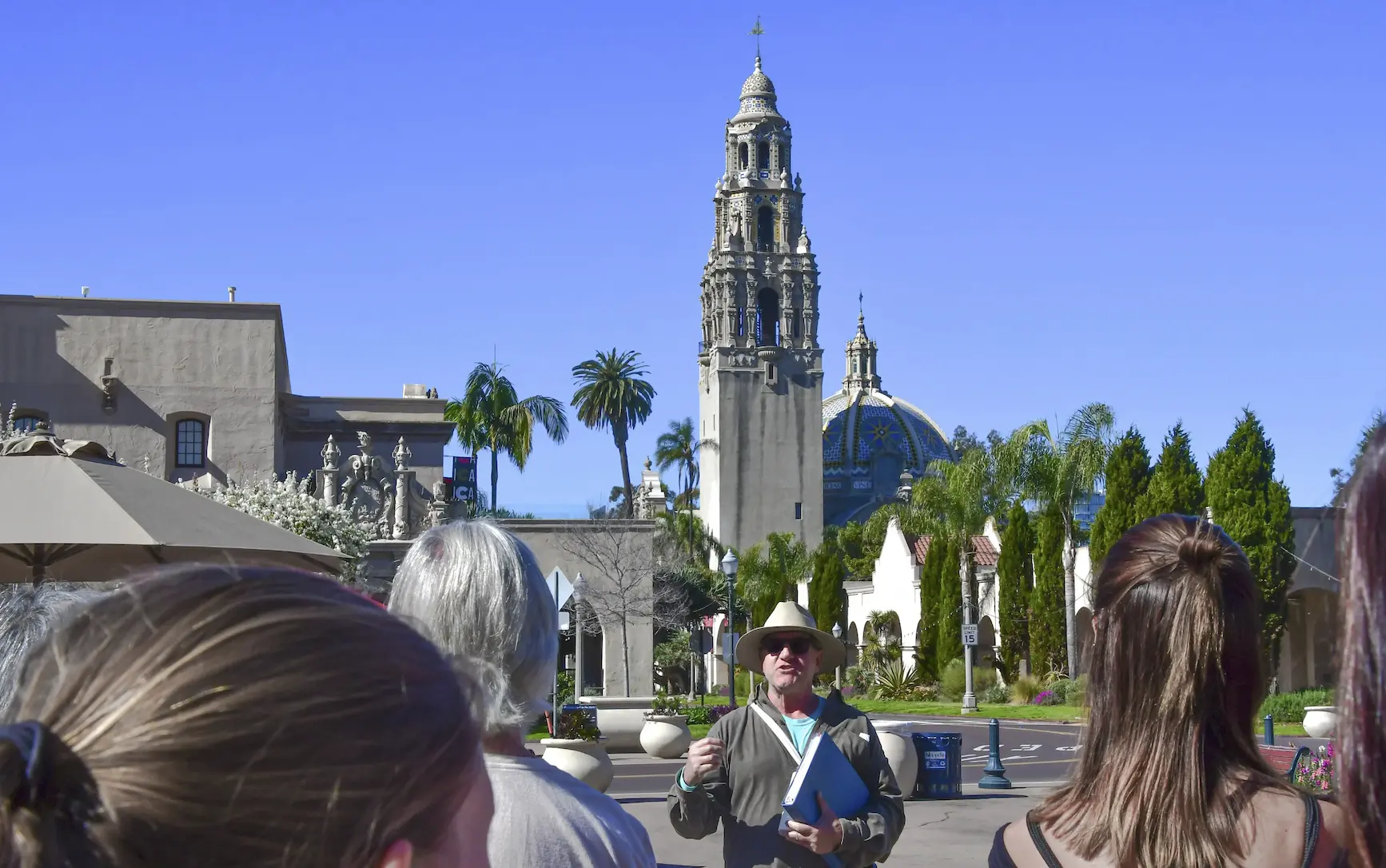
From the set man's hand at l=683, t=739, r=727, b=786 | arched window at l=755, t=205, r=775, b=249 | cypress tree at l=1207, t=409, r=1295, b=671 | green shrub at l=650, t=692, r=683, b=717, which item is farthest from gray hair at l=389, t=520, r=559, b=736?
arched window at l=755, t=205, r=775, b=249

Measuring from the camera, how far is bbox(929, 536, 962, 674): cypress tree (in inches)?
2178

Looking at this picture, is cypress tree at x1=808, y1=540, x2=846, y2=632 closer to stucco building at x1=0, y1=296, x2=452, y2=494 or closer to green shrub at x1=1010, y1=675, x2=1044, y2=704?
green shrub at x1=1010, y1=675, x2=1044, y2=704

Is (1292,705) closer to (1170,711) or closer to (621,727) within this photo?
(621,727)

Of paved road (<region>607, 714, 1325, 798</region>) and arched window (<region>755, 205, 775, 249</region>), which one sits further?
arched window (<region>755, 205, 775, 249</region>)

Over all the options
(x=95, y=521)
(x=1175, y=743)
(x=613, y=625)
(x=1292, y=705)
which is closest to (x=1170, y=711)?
(x=1175, y=743)

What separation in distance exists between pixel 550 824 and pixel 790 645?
3616mm

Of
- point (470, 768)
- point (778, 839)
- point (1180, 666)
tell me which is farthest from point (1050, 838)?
point (778, 839)

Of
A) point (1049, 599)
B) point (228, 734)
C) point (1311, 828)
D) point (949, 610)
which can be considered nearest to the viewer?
point (228, 734)

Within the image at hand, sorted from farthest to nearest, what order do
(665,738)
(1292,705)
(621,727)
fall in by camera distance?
(1292,705), (621,727), (665,738)

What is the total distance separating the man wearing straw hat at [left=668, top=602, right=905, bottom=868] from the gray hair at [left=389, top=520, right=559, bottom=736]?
221cm

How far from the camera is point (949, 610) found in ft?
183

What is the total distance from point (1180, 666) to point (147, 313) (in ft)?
158

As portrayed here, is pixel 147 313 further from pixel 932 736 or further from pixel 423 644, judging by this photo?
pixel 423 644

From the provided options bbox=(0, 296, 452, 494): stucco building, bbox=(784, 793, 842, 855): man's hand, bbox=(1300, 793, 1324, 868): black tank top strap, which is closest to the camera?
bbox=(1300, 793, 1324, 868): black tank top strap
